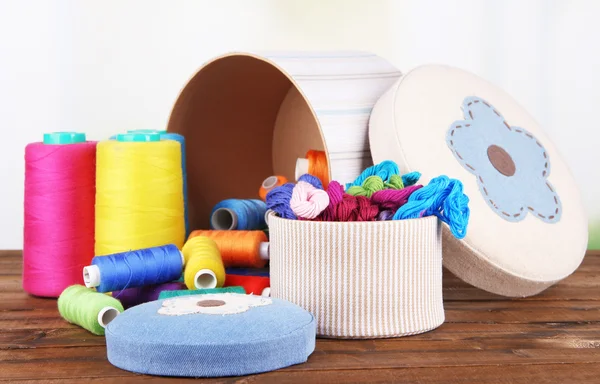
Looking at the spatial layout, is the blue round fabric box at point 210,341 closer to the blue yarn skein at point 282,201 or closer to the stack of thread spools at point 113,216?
the blue yarn skein at point 282,201

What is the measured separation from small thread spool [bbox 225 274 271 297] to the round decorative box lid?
39 cm

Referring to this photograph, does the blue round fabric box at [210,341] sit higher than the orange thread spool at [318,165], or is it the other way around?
the orange thread spool at [318,165]

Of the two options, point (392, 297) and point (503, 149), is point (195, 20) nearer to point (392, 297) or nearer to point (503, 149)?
point (503, 149)

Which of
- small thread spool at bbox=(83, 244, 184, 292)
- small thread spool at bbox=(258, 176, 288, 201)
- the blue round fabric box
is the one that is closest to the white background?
small thread spool at bbox=(258, 176, 288, 201)

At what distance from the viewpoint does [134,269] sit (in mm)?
1693

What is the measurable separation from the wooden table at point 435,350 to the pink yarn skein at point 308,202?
0.80ft

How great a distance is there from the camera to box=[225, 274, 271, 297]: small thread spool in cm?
185

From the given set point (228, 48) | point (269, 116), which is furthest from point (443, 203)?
point (228, 48)

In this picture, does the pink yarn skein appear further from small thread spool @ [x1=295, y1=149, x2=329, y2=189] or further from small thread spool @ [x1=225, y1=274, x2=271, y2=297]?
small thread spool @ [x1=295, y1=149, x2=329, y2=189]

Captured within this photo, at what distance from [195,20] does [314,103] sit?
1041 millimetres

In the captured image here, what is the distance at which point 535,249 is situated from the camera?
1809mm

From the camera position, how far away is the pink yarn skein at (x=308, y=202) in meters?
1.51

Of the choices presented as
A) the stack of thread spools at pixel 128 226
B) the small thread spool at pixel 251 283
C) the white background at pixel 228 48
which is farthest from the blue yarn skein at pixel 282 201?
the white background at pixel 228 48

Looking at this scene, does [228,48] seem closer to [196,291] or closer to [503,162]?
[503,162]
